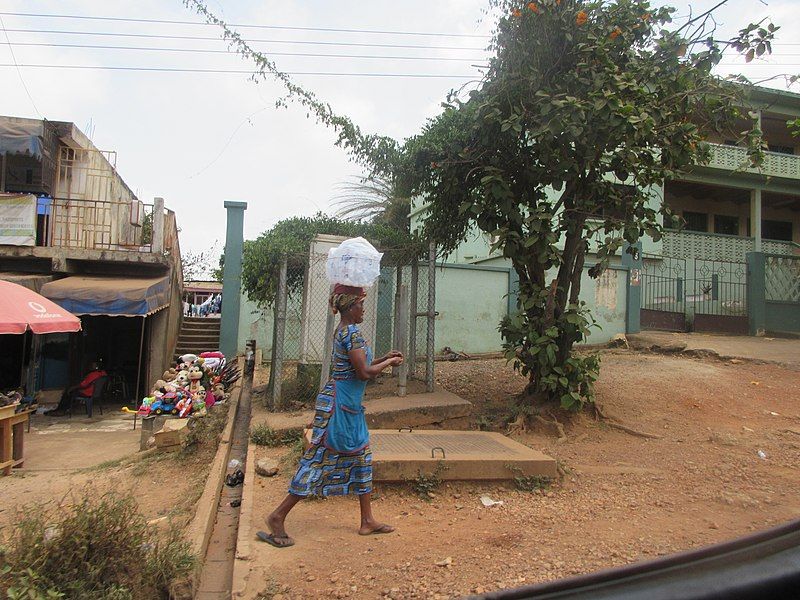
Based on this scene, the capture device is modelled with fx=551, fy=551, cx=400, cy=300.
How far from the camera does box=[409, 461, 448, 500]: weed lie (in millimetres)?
4250

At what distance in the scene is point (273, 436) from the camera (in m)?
5.71

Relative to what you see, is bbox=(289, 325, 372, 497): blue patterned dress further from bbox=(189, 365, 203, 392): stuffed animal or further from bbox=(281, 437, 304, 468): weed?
bbox=(189, 365, 203, 392): stuffed animal

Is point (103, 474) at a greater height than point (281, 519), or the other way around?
point (281, 519)

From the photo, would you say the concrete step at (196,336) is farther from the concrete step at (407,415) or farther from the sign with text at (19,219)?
the concrete step at (407,415)

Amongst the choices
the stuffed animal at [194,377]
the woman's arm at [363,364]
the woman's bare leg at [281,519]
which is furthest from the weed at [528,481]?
the stuffed animal at [194,377]

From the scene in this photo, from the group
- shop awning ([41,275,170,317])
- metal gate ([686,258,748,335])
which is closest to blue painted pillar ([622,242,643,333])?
metal gate ([686,258,748,335])

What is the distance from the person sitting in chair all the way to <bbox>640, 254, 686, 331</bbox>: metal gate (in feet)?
41.7

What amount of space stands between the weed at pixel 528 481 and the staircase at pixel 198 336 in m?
14.2

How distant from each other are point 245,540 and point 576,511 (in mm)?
2258

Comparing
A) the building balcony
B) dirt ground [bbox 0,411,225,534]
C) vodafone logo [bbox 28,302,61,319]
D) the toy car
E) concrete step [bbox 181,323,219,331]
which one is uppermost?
the building balcony

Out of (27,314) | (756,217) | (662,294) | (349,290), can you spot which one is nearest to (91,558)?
(349,290)

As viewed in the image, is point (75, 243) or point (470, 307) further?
point (470, 307)

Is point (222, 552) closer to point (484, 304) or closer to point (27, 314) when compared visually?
point (27, 314)

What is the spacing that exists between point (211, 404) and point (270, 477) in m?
5.59
